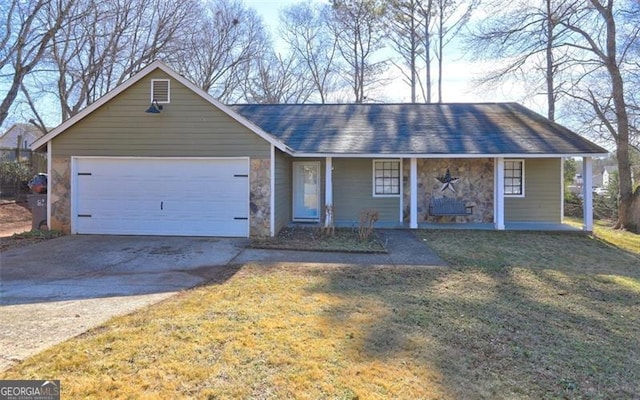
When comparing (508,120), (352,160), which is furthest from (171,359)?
(508,120)

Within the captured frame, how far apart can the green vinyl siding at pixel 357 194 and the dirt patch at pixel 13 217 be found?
9837 mm

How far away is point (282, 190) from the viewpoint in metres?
11.5

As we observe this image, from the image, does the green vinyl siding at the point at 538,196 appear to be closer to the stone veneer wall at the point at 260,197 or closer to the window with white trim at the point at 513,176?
the window with white trim at the point at 513,176

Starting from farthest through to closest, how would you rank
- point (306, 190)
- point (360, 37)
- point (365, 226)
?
1. point (360, 37)
2. point (306, 190)
3. point (365, 226)

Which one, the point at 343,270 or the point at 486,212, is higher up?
the point at 486,212

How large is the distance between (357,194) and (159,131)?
237 inches

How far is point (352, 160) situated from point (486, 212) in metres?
4.47

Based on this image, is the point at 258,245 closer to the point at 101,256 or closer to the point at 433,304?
the point at 101,256

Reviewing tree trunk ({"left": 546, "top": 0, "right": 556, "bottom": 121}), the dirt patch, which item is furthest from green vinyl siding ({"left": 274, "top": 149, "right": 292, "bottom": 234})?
tree trunk ({"left": 546, "top": 0, "right": 556, "bottom": 121})

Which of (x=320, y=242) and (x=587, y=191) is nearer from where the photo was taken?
(x=320, y=242)

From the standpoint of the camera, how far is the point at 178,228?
10438 millimetres

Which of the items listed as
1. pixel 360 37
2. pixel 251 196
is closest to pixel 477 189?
pixel 251 196

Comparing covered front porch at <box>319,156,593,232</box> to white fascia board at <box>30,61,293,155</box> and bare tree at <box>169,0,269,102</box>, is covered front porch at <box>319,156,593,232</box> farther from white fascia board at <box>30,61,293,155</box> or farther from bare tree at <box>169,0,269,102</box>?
bare tree at <box>169,0,269,102</box>

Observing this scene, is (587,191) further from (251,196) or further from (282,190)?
(251,196)
